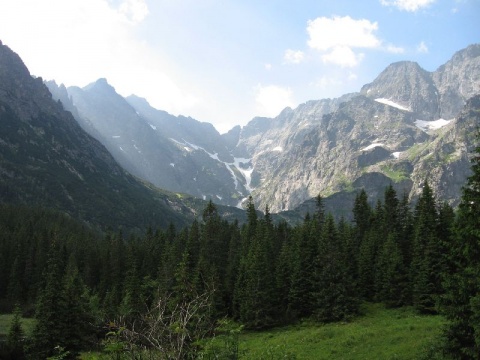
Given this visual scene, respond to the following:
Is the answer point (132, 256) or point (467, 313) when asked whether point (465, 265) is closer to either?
point (467, 313)

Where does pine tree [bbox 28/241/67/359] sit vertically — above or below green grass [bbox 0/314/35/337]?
above

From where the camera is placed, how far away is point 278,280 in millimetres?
61750

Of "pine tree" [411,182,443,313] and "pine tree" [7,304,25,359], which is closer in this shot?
"pine tree" [411,182,443,313]

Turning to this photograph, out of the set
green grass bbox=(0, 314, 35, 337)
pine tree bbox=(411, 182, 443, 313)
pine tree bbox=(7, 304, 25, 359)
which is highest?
pine tree bbox=(411, 182, 443, 313)

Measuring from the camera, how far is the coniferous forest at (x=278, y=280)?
22.1 metres

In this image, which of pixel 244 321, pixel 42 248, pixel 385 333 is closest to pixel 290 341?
pixel 385 333

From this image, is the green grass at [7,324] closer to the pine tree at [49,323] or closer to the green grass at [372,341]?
the pine tree at [49,323]

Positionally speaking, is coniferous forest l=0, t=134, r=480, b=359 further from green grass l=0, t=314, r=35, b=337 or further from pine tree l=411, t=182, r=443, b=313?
green grass l=0, t=314, r=35, b=337

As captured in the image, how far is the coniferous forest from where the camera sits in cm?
2214

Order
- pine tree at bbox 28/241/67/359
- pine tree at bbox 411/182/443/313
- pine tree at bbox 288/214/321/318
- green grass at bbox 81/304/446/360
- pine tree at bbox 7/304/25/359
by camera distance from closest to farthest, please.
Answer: green grass at bbox 81/304/446/360 → pine tree at bbox 28/241/67/359 → pine tree at bbox 411/182/443/313 → pine tree at bbox 7/304/25/359 → pine tree at bbox 288/214/321/318

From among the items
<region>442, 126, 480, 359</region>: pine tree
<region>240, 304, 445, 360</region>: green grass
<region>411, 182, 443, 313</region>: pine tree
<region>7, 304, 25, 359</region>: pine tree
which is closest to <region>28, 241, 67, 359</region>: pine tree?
<region>7, 304, 25, 359</region>: pine tree

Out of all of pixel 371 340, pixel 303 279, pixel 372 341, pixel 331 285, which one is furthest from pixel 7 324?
pixel 372 341

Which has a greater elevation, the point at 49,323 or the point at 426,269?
the point at 426,269

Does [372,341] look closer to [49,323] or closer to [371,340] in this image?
[371,340]
